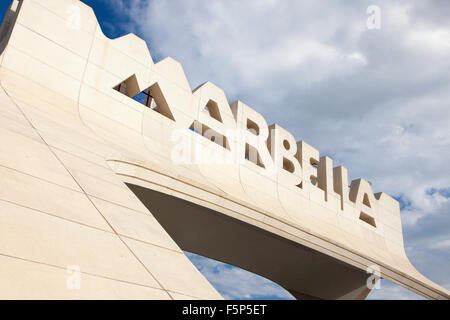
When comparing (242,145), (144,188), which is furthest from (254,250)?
(144,188)

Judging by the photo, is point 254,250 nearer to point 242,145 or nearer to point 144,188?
point 242,145

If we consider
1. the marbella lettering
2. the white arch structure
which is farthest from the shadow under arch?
the marbella lettering

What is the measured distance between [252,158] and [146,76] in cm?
678

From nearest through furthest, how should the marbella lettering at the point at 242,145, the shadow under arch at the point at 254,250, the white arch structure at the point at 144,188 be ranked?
the white arch structure at the point at 144,188
the shadow under arch at the point at 254,250
the marbella lettering at the point at 242,145

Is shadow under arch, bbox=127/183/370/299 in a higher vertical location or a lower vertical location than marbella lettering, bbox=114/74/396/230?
lower

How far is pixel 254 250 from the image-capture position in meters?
17.1

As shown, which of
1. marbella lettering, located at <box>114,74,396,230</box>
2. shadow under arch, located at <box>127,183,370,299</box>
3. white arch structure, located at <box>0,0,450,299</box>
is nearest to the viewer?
white arch structure, located at <box>0,0,450,299</box>

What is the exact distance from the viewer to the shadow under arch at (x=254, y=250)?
43.3ft

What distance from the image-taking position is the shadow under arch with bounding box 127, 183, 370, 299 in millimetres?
13195

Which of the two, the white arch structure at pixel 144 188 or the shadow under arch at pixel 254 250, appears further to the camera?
the shadow under arch at pixel 254 250

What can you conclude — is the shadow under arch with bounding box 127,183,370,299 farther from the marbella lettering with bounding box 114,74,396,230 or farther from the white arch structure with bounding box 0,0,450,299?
the marbella lettering with bounding box 114,74,396,230

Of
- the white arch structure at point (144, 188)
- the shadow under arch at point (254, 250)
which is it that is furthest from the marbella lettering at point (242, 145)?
the shadow under arch at point (254, 250)

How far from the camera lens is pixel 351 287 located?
70.3 ft

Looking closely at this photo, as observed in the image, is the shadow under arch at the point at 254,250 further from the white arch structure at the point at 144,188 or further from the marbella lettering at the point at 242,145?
the marbella lettering at the point at 242,145
